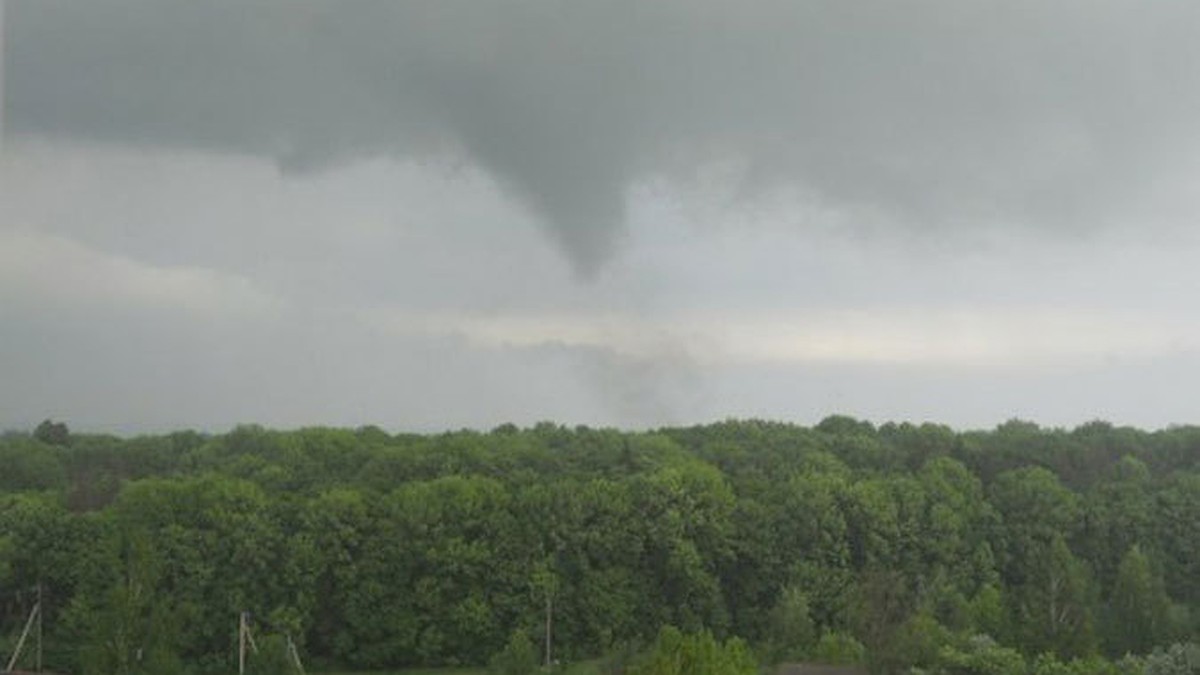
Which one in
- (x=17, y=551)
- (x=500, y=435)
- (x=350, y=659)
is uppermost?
(x=500, y=435)

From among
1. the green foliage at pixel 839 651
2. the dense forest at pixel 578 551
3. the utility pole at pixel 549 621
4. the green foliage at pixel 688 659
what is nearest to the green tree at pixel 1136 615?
the dense forest at pixel 578 551

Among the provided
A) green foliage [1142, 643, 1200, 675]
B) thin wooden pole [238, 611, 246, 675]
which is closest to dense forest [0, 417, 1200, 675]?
thin wooden pole [238, 611, 246, 675]

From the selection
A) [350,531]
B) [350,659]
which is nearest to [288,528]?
[350,531]

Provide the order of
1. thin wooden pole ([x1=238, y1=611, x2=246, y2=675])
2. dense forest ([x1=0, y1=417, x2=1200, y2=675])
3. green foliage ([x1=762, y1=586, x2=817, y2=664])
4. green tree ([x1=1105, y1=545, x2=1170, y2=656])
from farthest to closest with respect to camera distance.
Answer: dense forest ([x1=0, y1=417, x2=1200, y2=675]), thin wooden pole ([x1=238, y1=611, x2=246, y2=675]), green foliage ([x1=762, y1=586, x2=817, y2=664]), green tree ([x1=1105, y1=545, x2=1170, y2=656])

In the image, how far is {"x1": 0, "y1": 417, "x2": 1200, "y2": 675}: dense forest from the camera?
33.5 metres

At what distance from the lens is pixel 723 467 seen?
4631 centimetres

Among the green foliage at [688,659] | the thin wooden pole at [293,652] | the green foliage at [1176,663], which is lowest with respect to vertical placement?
the thin wooden pole at [293,652]

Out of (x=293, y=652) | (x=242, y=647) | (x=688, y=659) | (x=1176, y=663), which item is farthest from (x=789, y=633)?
(x=242, y=647)

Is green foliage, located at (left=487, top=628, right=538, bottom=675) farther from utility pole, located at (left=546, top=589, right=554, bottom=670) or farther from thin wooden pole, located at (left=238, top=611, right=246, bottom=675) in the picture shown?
utility pole, located at (left=546, top=589, right=554, bottom=670)

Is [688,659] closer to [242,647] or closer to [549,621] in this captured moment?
[242,647]

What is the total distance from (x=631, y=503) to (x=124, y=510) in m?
14.7

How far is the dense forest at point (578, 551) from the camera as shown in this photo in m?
33.5

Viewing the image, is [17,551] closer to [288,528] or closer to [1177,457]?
[288,528]

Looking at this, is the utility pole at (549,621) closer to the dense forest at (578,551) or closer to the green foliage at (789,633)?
the dense forest at (578,551)
